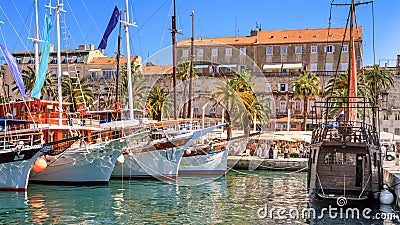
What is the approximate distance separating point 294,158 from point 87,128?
18443 millimetres

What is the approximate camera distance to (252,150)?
4781cm

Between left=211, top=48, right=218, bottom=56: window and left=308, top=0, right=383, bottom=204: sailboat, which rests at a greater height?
left=211, top=48, right=218, bottom=56: window

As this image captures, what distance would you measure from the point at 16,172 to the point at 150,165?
919cm

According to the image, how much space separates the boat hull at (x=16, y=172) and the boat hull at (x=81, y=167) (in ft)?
8.65

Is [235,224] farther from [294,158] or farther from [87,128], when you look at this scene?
[294,158]

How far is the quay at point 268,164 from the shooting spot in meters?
41.7

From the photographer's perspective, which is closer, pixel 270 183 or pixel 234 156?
pixel 270 183

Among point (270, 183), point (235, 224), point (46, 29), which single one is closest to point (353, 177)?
point (235, 224)

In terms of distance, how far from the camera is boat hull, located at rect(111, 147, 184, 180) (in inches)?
1335

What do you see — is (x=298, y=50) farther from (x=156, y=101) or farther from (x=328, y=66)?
(x=156, y=101)

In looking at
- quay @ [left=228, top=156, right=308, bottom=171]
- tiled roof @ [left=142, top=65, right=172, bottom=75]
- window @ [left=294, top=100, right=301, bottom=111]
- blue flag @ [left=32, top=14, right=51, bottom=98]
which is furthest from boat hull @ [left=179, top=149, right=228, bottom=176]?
tiled roof @ [left=142, top=65, right=172, bottom=75]

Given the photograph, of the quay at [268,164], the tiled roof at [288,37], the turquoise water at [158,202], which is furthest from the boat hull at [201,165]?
the tiled roof at [288,37]

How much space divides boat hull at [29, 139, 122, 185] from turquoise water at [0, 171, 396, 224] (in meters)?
0.95

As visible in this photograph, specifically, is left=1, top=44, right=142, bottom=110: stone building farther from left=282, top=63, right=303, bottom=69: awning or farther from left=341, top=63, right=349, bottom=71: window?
left=341, top=63, right=349, bottom=71: window
